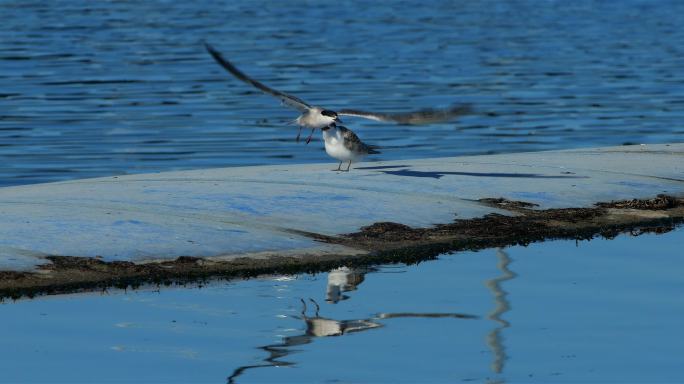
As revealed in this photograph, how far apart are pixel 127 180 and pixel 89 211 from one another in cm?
209

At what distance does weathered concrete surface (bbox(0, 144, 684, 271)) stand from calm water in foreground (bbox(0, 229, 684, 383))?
36.6 inches

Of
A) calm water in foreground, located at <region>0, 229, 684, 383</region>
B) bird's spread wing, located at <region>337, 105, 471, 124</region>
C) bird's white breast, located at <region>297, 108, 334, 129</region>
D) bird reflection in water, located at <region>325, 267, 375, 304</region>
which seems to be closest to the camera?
calm water in foreground, located at <region>0, 229, 684, 383</region>

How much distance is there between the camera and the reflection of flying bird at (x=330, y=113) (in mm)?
12695

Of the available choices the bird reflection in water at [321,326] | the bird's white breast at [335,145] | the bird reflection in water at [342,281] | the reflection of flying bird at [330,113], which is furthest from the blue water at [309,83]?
the bird reflection in water at [321,326]

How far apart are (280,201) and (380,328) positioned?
12.1ft

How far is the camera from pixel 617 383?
7422 millimetres

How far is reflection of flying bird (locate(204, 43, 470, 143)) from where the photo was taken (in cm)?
1270

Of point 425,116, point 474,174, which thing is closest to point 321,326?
point 425,116

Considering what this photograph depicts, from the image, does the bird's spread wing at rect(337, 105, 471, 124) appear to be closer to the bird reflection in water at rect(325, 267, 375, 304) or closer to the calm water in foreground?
the calm water in foreground

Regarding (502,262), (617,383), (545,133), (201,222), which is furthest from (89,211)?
(545,133)

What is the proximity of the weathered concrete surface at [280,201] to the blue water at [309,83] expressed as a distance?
558 cm

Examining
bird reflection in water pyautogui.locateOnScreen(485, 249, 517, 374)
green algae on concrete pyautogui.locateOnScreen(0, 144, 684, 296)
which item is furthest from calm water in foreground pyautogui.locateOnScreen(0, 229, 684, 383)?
green algae on concrete pyautogui.locateOnScreen(0, 144, 684, 296)

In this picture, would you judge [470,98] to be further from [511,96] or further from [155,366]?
[155,366]

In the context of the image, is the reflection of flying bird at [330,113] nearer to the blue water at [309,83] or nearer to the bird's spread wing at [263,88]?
the bird's spread wing at [263,88]
